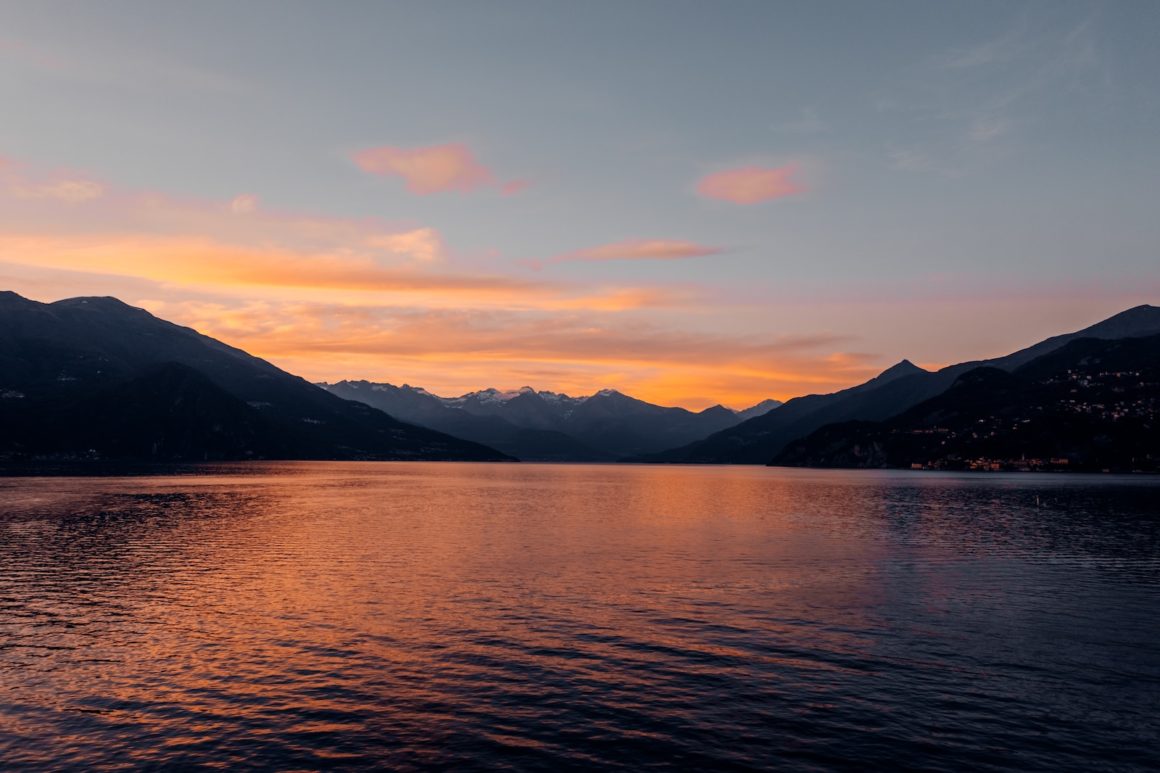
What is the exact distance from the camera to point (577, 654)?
148 feet

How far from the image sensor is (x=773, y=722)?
33.7 m

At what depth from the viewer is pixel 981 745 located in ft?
102

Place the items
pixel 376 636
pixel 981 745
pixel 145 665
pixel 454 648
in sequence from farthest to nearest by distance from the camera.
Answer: pixel 376 636, pixel 454 648, pixel 145 665, pixel 981 745

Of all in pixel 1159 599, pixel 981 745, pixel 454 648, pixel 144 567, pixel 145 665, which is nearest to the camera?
pixel 981 745

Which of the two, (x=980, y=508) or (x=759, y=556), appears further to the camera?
(x=980, y=508)

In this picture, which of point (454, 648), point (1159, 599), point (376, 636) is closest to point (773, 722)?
point (454, 648)

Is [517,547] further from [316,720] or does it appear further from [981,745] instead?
[981,745]

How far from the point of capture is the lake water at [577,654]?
31125 millimetres

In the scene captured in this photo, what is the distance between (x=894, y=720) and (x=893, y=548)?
6926 centimetres

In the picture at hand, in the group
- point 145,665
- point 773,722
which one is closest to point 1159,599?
point 773,722

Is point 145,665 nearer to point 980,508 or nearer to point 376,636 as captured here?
point 376,636

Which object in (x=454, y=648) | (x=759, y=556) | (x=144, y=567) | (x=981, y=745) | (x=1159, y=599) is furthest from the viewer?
(x=759, y=556)

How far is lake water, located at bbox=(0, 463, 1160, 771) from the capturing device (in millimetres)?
31125

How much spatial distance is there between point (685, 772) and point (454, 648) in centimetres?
2192
